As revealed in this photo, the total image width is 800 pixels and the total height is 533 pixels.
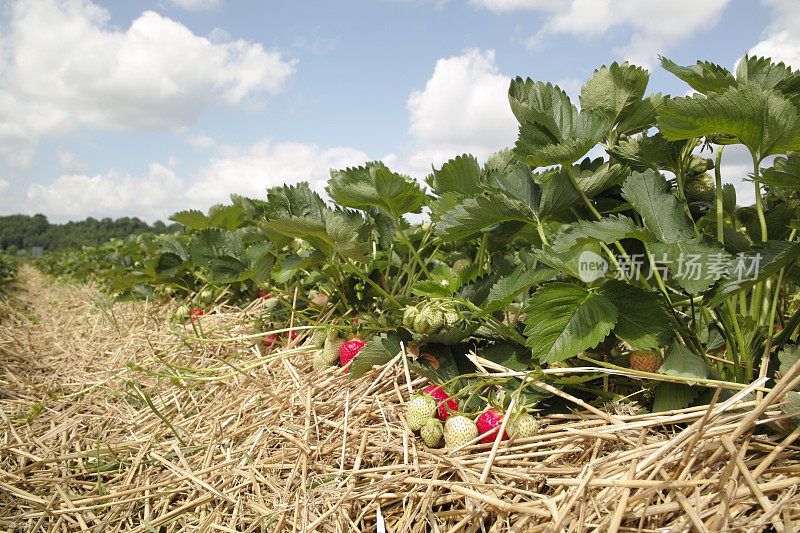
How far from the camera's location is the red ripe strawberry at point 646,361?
2.91 feet

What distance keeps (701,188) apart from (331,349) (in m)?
1.15

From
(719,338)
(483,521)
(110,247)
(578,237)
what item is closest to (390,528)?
(483,521)

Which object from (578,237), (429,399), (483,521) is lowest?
(483,521)

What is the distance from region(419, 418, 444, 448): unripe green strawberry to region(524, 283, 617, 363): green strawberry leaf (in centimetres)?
27

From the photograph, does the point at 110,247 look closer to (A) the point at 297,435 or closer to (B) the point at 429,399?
(A) the point at 297,435

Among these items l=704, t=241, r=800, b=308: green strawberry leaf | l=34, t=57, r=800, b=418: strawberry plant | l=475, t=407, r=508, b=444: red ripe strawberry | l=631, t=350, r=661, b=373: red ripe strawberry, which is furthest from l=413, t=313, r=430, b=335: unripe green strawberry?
l=704, t=241, r=800, b=308: green strawberry leaf

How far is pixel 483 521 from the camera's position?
78cm

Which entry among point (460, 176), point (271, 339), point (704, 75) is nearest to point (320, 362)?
point (271, 339)

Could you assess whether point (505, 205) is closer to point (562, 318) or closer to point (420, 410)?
point (562, 318)

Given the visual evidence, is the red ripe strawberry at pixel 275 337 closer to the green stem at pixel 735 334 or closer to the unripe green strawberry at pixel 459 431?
the unripe green strawberry at pixel 459 431

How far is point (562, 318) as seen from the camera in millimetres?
873

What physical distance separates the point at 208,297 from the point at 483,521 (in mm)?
2290

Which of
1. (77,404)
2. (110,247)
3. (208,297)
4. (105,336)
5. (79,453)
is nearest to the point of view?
(79,453)

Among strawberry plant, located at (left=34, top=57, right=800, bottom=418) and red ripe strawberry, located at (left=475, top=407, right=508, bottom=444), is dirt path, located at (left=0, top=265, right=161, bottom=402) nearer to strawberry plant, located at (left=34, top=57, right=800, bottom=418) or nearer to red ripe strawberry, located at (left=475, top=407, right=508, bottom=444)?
strawberry plant, located at (left=34, top=57, right=800, bottom=418)
